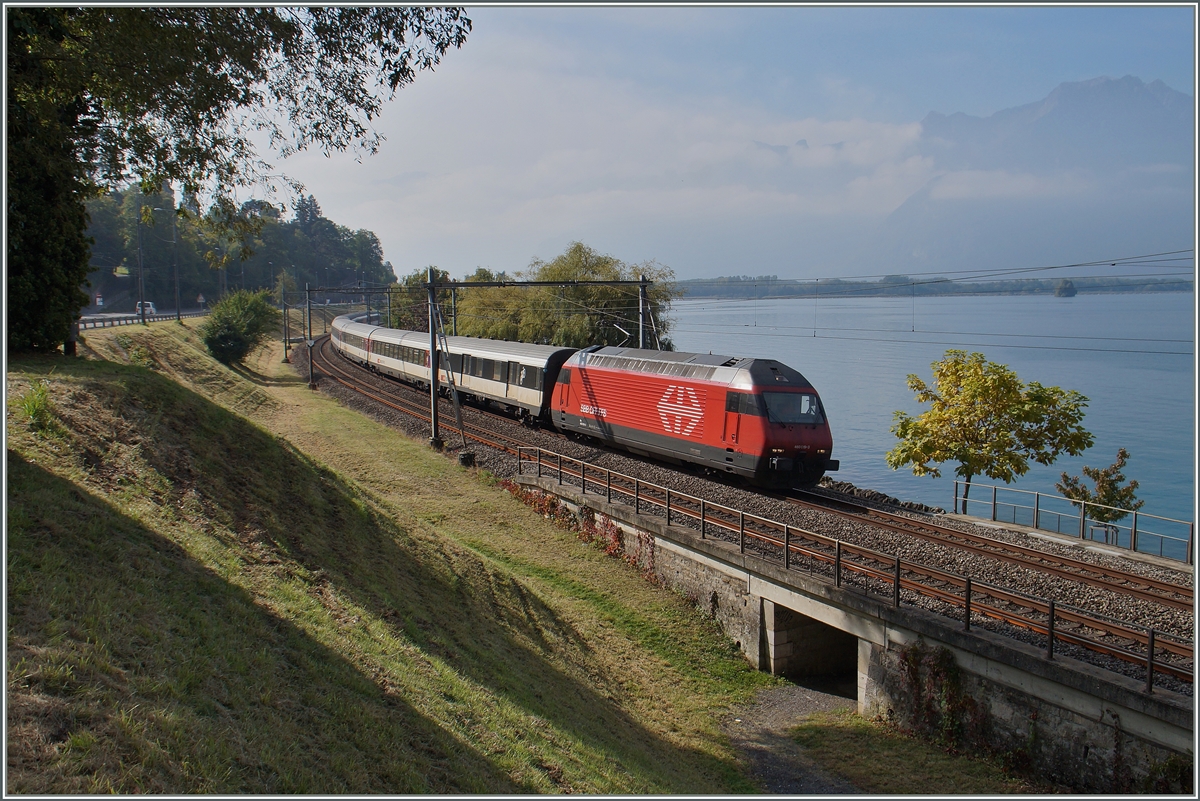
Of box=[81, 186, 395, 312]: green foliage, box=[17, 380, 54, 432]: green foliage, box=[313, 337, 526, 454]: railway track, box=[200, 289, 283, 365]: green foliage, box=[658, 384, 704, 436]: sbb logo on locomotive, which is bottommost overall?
box=[313, 337, 526, 454]: railway track

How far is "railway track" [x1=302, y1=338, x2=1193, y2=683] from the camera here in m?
10.4

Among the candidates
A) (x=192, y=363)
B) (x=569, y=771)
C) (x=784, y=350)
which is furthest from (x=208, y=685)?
(x=784, y=350)

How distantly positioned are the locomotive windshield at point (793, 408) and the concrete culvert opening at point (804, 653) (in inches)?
203

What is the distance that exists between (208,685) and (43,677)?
1.34 meters

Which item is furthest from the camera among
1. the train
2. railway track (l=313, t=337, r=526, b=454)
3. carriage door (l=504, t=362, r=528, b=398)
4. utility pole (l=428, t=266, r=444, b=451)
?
carriage door (l=504, t=362, r=528, b=398)

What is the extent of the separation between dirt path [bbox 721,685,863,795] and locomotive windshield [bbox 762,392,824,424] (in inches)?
257

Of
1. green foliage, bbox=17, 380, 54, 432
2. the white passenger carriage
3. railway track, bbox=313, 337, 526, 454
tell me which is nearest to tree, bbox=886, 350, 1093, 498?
the white passenger carriage

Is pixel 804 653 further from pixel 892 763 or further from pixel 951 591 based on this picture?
pixel 892 763

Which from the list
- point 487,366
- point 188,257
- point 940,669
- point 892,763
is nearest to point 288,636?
point 892,763

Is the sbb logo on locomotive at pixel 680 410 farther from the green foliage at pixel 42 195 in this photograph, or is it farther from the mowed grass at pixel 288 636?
the green foliage at pixel 42 195

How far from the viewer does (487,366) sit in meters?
31.7

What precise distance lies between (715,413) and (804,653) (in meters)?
6.62

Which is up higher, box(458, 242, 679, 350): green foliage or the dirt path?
box(458, 242, 679, 350): green foliage

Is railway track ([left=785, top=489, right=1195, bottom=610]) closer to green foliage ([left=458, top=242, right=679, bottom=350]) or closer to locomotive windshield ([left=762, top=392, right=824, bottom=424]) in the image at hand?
locomotive windshield ([left=762, top=392, right=824, bottom=424])
